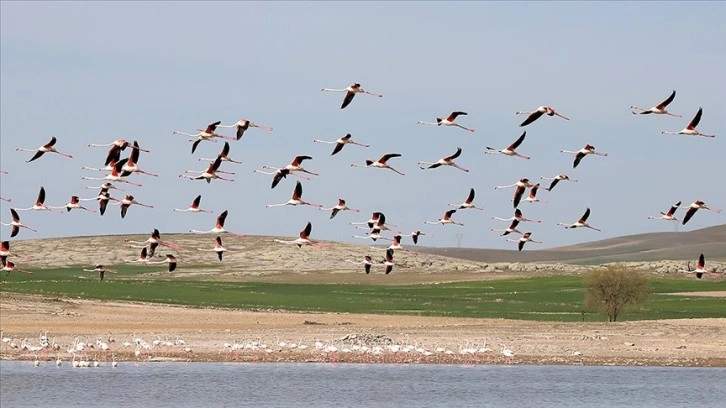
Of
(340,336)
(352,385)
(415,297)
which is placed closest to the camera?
(352,385)

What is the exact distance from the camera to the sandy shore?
4919cm

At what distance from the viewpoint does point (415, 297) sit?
297ft

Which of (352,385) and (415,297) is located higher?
(415,297)

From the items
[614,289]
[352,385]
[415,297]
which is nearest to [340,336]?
[352,385]

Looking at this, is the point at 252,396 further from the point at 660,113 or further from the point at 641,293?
the point at 641,293

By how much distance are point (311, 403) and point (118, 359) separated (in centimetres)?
1104

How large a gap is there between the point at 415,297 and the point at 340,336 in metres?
34.5

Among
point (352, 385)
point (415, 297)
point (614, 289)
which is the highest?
point (614, 289)

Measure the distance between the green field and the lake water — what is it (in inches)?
945

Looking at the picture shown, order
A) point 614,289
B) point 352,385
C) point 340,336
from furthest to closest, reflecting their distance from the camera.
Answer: point 614,289
point 340,336
point 352,385

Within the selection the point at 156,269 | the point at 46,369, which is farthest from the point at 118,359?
the point at 156,269

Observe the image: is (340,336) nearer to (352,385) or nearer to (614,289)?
(352,385)

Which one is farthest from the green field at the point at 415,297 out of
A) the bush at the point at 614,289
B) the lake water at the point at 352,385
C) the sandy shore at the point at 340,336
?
the lake water at the point at 352,385

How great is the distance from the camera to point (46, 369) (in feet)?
145
